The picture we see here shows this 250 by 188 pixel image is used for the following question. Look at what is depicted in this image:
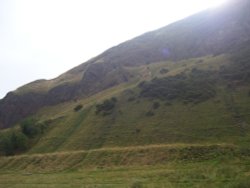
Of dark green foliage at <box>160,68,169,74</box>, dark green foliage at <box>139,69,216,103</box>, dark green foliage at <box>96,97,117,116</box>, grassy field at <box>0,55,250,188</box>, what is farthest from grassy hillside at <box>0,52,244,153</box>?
dark green foliage at <box>160,68,169,74</box>

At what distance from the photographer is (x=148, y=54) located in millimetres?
129000

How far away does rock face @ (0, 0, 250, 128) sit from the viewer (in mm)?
115312

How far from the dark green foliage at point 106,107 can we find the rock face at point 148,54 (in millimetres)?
31941

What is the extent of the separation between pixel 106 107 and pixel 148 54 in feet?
181

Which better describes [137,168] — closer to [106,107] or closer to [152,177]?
[152,177]

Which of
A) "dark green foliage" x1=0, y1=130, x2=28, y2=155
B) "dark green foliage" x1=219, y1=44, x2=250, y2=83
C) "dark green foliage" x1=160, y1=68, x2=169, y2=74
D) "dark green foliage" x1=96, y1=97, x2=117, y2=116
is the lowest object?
"dark green foliage" x1=219, y1=44, x2=250, y2=83

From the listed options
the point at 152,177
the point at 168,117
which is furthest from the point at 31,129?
the point at 152,177

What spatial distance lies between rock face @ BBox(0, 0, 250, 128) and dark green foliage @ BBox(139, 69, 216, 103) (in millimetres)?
31100

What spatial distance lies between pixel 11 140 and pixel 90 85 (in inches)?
1953

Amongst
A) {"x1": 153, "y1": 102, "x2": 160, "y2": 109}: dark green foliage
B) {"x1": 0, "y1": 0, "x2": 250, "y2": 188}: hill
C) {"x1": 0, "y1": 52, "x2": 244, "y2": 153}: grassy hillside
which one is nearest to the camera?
{"x1": 0, "y1": 0, "x2": 250, "y2": 188}: hill

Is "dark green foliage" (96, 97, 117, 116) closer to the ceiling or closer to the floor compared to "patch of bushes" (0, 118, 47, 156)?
closer to the floor

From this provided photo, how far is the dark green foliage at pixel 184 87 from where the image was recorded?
6919cm

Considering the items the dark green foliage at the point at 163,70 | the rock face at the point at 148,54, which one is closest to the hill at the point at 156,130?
the dark green foliage at the point at 163,70

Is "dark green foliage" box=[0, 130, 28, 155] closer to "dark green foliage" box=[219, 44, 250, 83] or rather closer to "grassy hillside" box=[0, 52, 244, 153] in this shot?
"grassy hillside" box=[0, 52, 244, 153]
